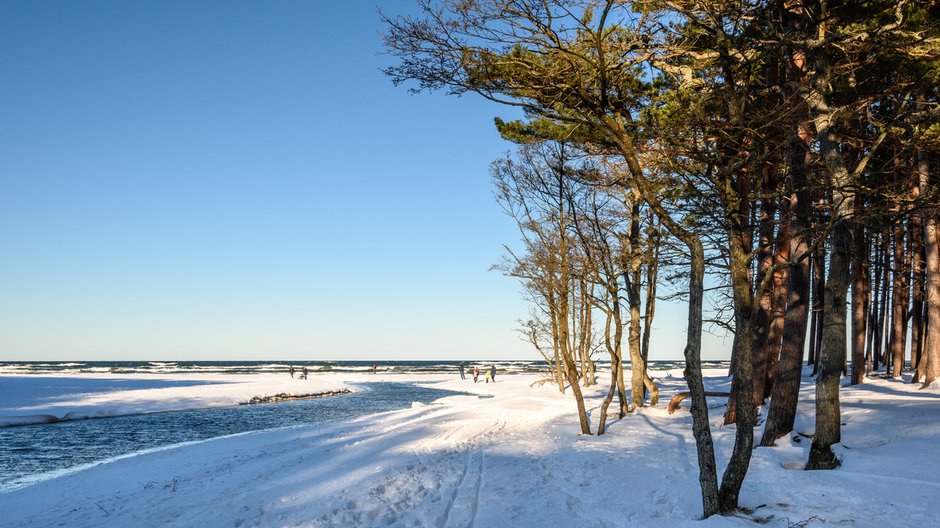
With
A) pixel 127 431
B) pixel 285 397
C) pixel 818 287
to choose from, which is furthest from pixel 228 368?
pixel 818 287

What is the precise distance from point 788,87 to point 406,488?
9072mm

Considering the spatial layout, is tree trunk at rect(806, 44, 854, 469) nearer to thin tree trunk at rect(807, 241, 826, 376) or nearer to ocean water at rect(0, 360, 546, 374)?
thin tree trunk at rect(807, 241, 826, 376)

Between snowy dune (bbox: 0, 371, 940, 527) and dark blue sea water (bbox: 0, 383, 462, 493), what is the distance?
258 cm

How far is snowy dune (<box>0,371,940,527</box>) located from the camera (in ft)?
23.4

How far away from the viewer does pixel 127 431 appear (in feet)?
78.2

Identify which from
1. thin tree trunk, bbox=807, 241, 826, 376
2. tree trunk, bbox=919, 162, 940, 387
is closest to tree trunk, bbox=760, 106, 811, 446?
tree trunk, bbox=919, 162, 940, 387

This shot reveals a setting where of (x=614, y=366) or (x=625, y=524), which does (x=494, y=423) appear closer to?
(x=614, y=366)

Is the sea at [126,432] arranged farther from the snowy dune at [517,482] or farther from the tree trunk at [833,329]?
the tree trunk at [833,329]

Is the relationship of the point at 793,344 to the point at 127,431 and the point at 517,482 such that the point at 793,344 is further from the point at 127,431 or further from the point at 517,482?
the point at 127,431

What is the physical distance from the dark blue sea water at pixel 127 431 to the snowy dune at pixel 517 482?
8.47 feet

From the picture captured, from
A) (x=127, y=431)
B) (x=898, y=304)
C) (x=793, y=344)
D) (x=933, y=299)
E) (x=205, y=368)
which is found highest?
(x=898, y=304)

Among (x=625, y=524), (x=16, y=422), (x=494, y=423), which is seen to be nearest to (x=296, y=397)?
(x=16, y=422)

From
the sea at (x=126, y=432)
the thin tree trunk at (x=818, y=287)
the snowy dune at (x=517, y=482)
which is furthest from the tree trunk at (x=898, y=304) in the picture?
the sea at (x=126, y=432)

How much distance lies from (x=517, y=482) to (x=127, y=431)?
20.4m
